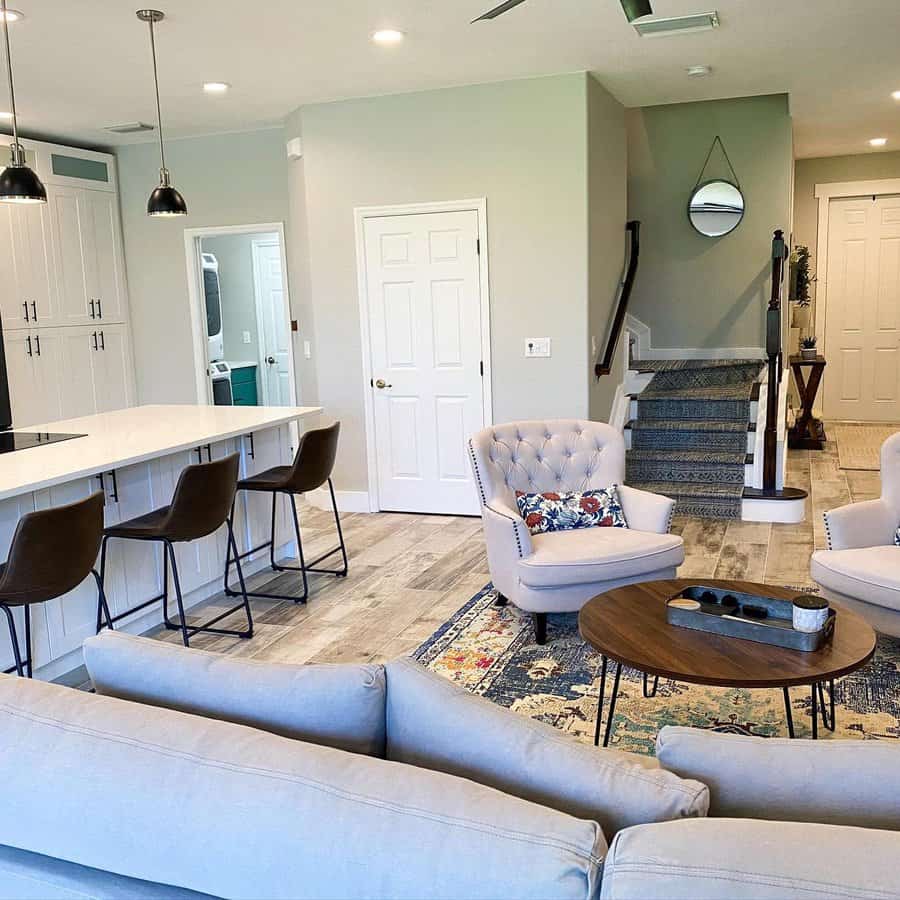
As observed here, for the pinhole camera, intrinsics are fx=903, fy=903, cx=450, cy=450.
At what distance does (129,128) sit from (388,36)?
2.81 m

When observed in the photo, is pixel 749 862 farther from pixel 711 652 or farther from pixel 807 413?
pixel 807 413

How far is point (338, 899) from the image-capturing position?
114 centimetres

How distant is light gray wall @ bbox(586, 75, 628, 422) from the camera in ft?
18.4

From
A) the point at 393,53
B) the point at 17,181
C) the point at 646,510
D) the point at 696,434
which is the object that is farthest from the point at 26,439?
the point at 696,434

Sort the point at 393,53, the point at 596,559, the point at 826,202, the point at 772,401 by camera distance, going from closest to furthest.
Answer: the point at 596,559, the point at 393,53, the point at 772,401, the point at 826,202

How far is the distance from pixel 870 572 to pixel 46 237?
5.94 metres

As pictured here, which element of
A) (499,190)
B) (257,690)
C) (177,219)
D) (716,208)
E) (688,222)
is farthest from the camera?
(688,222)

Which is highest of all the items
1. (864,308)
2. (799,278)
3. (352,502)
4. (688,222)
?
(688,222)

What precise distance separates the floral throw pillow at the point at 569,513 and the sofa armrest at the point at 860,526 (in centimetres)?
87

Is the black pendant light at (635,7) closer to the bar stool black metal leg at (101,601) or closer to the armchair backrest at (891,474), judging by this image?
the armchair backrest at (891,474)

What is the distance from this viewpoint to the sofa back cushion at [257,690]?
150 cm

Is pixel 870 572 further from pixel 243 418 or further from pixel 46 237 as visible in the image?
pixel 46 237

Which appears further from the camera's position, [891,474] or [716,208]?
[716,208]

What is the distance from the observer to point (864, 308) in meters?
9.39
